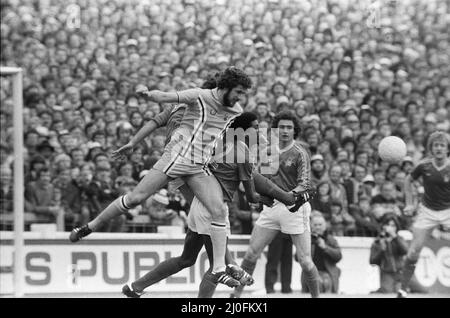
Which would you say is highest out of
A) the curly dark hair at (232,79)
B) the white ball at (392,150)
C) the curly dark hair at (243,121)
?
the curly dark hair at (232,79)

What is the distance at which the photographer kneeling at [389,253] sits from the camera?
52.2ft

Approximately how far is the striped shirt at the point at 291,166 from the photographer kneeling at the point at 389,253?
3704 mm

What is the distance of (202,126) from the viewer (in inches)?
426

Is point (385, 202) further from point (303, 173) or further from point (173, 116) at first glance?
point (173, 116)

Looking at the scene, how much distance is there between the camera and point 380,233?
1603 cm

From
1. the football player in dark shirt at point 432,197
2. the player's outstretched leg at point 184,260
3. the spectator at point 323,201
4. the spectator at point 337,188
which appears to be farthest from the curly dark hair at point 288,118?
the spectator at point 337,188

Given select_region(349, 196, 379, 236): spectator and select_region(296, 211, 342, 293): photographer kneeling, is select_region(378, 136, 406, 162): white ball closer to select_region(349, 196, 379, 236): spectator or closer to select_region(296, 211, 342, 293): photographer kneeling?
select_region(296, 211, 342, 293): photographer kneeling

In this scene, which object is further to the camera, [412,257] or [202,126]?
[412,257]

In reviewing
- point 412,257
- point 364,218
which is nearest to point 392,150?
point 412,257

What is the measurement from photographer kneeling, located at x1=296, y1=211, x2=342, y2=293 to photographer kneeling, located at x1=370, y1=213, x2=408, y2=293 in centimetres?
71

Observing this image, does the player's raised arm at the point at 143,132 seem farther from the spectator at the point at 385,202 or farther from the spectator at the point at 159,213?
the spectator at the point at 385,202

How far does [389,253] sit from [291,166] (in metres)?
3.96

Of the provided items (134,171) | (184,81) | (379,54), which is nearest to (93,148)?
(134,171)
